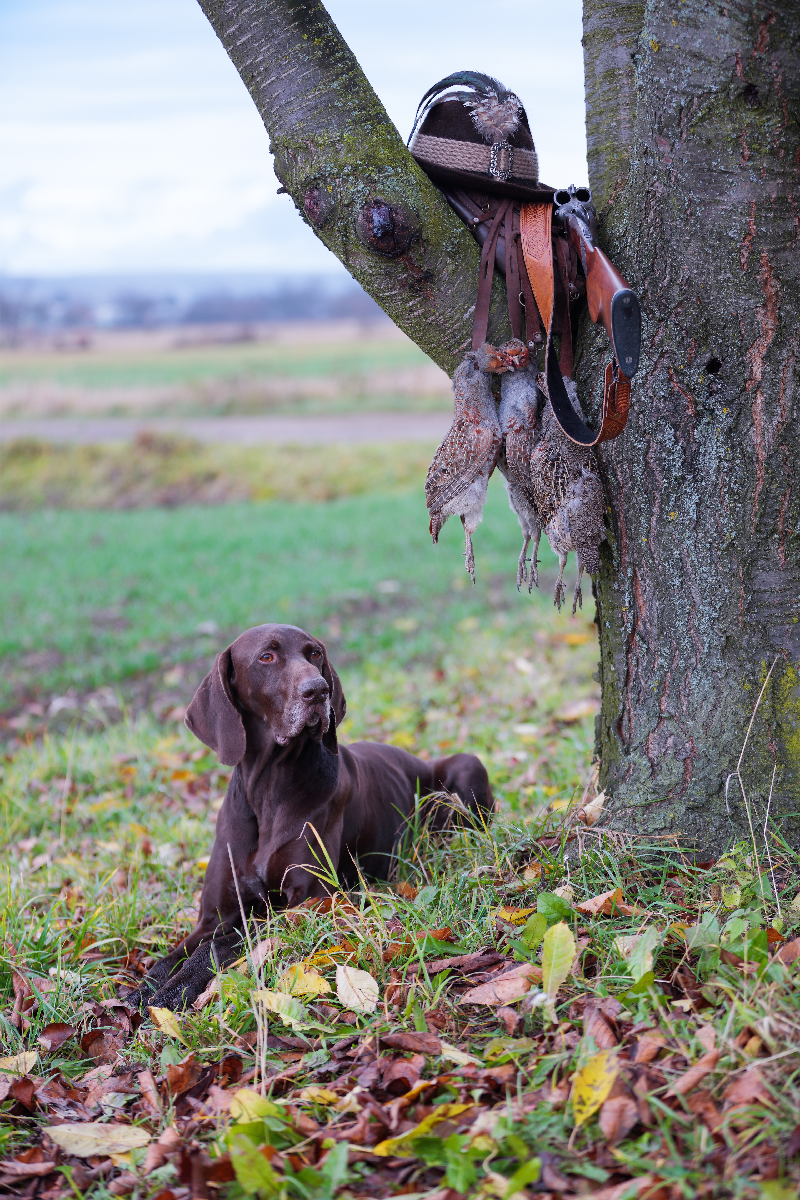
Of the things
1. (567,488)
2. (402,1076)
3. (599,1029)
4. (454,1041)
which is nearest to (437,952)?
(454,1041)

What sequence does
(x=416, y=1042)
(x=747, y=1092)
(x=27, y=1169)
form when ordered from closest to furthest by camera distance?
(x=747, y=1092), (x=27, y=1169), (x=416, y=1042)

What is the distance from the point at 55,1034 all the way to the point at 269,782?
0.95 meters

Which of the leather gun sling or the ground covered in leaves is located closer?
the ground covered in leaves

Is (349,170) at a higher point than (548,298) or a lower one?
higher

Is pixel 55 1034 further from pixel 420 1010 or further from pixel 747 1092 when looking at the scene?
pixel 747 1092

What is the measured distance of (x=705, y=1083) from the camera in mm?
1946

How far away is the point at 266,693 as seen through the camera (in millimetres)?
3227

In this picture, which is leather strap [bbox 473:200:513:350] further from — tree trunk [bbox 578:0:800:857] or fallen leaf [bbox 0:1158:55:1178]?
fallen leaf [bbox 0:1158:55:1178]

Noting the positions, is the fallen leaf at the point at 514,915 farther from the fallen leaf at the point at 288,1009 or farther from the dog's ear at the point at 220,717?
the dog's ear at the point at 220,717

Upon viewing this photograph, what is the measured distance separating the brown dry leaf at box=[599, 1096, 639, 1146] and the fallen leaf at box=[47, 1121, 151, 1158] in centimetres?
99

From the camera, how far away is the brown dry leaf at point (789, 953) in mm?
2238

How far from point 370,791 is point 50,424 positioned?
19.7 m

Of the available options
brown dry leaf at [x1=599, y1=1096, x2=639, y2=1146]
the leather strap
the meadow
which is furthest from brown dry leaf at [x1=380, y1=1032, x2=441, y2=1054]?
the leather strap

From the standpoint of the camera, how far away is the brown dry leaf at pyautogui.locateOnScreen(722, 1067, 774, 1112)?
186cm
